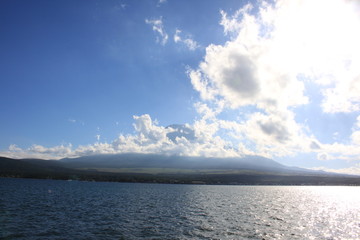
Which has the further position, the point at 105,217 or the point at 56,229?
the point at 105,217

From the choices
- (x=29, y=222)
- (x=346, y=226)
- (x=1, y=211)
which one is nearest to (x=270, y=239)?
(x=346, y=226)

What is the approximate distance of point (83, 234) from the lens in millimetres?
44812

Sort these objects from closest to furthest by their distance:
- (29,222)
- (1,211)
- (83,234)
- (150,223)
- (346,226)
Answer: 1. (83,234)
2. (29,222)
3. (150,223)
4. (1,211)
5. (346,226)

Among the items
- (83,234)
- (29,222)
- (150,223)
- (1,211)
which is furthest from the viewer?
(1,211)

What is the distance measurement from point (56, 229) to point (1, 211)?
26.6m

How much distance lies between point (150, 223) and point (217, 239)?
1920cm

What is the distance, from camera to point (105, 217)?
62.6 metres

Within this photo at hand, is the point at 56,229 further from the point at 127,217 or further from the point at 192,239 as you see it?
the point at 192,239

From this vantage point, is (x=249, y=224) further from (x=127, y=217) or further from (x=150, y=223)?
(x=127, y=217)

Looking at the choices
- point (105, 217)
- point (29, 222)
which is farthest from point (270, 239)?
point (29, 222)

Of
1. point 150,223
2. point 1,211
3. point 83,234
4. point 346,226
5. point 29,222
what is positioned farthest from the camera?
point 346,226

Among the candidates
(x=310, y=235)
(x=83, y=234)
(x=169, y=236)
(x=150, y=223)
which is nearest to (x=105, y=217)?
(x=150, y=223)

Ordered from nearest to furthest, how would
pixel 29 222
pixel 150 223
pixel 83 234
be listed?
pixel 83 234 → pixel 29 222 → pixel 150 223

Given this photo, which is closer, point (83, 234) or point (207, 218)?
point (83, 234)
